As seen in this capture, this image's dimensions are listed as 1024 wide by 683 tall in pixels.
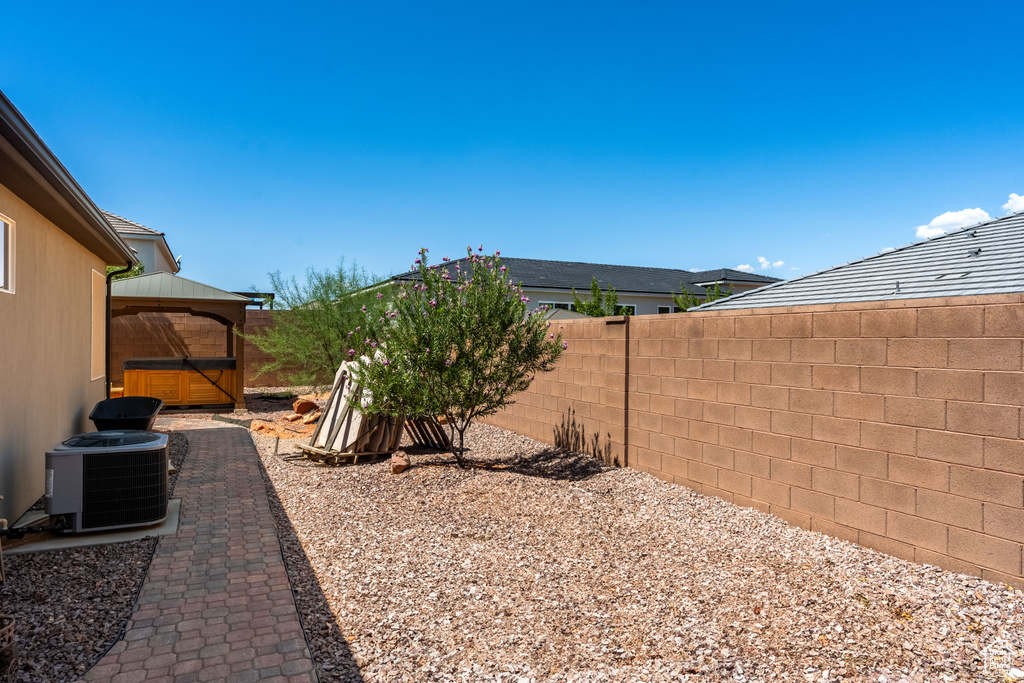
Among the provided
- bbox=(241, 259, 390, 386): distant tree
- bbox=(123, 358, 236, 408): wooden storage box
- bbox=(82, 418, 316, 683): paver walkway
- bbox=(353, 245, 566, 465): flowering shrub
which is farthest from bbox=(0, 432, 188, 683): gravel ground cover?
bbox=(241, 259, 390, 386): distant tree

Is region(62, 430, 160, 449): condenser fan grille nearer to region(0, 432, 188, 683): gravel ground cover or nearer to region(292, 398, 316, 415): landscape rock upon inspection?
region(0, 432, 188, 683): gravel ground cover

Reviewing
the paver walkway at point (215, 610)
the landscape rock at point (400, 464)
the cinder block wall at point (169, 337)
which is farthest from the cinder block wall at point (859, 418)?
the cinder block wall at point (169, 337)

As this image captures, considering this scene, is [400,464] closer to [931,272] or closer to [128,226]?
[931,272]

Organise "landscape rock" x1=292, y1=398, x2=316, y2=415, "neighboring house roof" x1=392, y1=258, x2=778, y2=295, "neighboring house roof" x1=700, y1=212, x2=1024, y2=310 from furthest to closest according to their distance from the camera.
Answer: "neighboring house roof" x1=392, y1=258, x2=778, y2=295, "landscape rock" x1=292, y1=398, x2=316, y2=415, "neighboring house roof" x1=700, y1=212, x2=1024, y2=310

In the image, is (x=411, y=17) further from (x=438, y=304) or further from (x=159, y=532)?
(x=159, y=532)

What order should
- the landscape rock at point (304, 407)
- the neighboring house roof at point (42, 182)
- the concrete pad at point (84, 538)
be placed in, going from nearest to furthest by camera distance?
1. the neighboring house roof at point (42, 182)
2. the concrete pad at point (84, 538)
3. the landscape rock at point (304, 407)

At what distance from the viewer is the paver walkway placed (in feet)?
9.37

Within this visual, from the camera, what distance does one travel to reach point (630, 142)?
16.3 meters

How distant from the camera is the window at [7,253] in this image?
472 centimetres

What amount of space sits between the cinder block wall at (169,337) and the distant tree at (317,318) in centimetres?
179

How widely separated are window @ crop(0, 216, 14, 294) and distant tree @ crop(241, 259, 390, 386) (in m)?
8.90

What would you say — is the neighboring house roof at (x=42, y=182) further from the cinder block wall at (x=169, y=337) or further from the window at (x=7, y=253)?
the cinder block wall at (x=169, y=337)

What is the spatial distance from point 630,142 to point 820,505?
1365 centimetres

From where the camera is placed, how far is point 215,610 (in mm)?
3523
